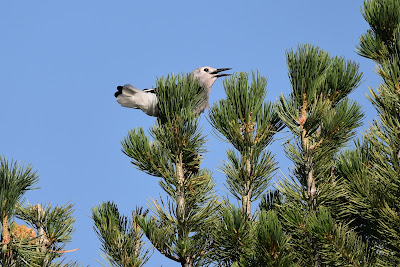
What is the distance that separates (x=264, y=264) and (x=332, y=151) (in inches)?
48.7

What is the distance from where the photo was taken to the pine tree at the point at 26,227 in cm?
465

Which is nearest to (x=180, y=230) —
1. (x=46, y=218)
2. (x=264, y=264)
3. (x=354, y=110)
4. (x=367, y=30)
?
(x=264, y=264)

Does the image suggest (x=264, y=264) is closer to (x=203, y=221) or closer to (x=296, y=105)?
(x=203, y=221)

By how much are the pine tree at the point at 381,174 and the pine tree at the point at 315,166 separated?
146 mm

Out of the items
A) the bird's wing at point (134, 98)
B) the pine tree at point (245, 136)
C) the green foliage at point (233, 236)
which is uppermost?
the bird's wing at point (134, 98)

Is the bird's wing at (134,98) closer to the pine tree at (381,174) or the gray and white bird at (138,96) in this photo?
the gray and white bird at (138,96)

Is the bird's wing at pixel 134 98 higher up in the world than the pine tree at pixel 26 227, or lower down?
higher up

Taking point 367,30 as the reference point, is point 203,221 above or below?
below

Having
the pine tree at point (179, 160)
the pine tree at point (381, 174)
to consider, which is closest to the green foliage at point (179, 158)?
the pine tree at point (179, 160)

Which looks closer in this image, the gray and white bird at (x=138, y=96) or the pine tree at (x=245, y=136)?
the pine tree at (x=245, y=136)

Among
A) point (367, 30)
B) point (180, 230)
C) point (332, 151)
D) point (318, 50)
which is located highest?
point (367, 30)

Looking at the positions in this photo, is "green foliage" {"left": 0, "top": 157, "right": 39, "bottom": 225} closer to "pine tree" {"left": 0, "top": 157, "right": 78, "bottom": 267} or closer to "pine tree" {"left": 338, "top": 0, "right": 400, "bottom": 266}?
"pine tree" {"left": 0, "top": 157, "right": 78, "bottom": 267}

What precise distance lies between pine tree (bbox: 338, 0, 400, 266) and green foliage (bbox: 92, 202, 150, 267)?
1.76 meters

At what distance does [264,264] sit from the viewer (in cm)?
461
